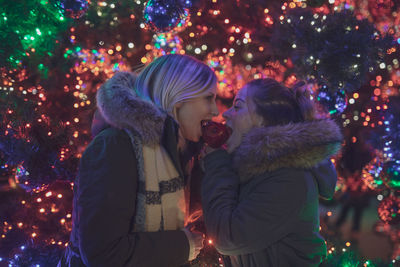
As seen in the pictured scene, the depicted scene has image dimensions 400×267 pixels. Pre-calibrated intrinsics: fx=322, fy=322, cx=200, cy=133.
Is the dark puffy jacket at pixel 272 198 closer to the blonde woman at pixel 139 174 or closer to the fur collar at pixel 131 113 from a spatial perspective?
the blonde woman at pixel 139 174

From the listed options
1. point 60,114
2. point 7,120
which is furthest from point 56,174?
point 60,114

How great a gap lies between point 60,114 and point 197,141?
2.54 m

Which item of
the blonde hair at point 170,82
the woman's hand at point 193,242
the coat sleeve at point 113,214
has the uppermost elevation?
the blonde hair at point 170,82

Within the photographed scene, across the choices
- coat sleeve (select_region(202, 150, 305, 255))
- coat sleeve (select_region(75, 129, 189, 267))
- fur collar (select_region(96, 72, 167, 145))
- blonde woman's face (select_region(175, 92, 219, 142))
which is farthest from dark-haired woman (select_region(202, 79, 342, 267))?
fur collar (select_region(96, 72, 167, 145))

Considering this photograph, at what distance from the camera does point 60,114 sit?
3850mm

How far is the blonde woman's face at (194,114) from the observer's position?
178 centimetres

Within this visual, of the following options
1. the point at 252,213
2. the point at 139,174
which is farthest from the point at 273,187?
the point at 139,174

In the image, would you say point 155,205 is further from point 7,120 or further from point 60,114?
point 60,114

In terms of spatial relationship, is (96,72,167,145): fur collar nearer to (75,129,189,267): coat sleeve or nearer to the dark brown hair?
(75,129,189,267): coat sleeve

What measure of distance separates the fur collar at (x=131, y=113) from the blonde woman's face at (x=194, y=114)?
0.69 feet

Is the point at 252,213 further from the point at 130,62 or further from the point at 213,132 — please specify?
the point at 130,62

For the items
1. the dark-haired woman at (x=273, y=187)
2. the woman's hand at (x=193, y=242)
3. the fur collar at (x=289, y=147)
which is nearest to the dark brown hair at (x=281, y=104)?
the dark-haired woman at (x=273, y=187)

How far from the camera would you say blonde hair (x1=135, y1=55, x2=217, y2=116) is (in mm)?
1695

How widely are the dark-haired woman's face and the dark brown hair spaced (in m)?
0.04
